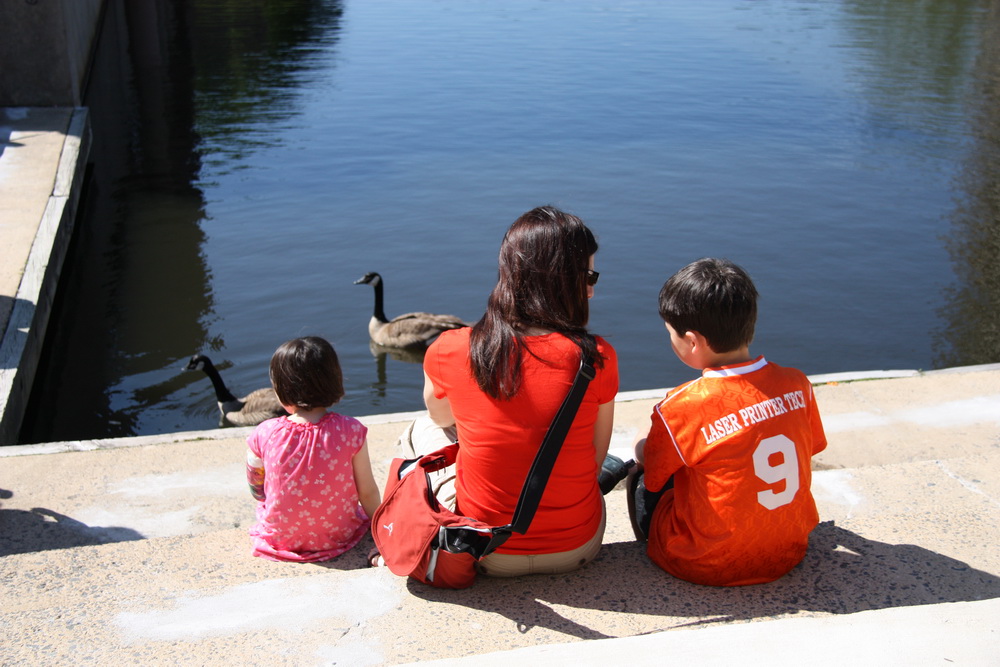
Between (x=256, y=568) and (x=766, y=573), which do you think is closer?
(x=766, y=573)

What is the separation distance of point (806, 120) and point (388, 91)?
866cm

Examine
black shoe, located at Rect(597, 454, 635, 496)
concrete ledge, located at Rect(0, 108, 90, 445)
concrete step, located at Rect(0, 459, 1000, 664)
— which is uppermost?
black shoe, located at Rect(597, 454, 635, 496)

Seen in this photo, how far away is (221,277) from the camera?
36.3 ft

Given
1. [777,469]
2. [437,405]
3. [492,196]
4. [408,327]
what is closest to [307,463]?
[437,405]

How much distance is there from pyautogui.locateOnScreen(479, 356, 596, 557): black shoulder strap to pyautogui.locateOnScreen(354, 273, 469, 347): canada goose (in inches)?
260

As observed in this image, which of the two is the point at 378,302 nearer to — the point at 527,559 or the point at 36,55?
the point at 527,559

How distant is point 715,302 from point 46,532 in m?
3.26

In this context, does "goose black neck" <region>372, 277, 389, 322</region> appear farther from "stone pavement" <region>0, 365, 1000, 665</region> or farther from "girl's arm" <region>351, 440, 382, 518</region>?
"girl's arm" <region>351, 440, 382, 518</region>

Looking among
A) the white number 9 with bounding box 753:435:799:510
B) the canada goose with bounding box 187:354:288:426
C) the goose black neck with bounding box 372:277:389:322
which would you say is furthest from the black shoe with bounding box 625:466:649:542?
the goose black neck with bounding box 372:277:389:322

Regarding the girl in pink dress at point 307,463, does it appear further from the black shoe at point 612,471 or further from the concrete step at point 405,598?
the black shoe at point 612,471

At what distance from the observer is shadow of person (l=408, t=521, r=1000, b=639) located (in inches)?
121

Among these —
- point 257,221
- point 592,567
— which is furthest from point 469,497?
point 257,221

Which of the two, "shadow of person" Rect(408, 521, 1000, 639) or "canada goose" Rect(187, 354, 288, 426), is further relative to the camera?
"canada goose" Rect(187, 354, 288, 426)

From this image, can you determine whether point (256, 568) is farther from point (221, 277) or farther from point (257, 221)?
point (257, 221)
